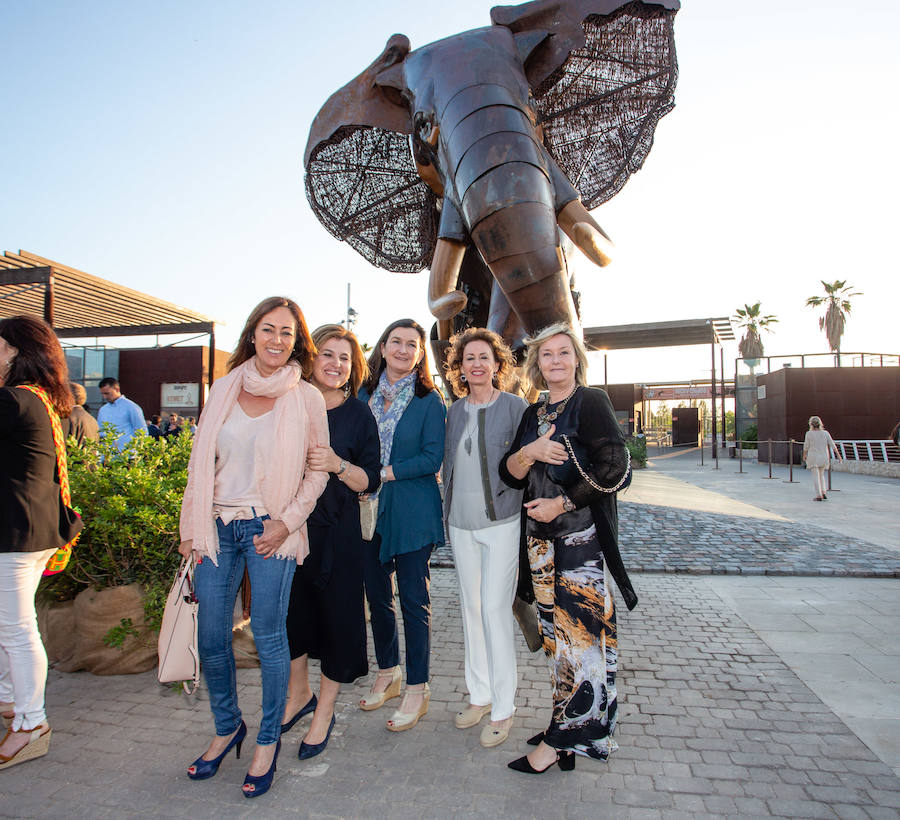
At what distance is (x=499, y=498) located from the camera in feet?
9.26

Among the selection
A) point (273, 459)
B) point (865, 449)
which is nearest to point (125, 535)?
point (273, 459)

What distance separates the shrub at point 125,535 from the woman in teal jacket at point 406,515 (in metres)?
1.20

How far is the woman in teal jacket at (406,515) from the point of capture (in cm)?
291

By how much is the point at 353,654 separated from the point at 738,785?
158cm

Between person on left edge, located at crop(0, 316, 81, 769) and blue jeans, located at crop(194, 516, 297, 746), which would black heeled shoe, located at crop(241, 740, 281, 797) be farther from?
person on left edge, located at crop(0, 316, 81, 769)

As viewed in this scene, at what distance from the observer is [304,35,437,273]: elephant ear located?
505 centimetres

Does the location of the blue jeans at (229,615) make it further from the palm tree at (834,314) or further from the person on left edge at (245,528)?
the palm tree at (834,314)

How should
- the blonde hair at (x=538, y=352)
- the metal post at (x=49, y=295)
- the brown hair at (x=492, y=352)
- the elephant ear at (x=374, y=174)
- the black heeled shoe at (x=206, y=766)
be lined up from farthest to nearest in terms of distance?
the metal post at (x=49, y=295) → the elephant ear at (x=374, y=174) → the brown hair at (x=492, y=352) → the blonde hair at (x=538, y=352) → the black heeled shoe at (x=206, y=766)

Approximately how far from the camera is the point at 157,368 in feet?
73.8

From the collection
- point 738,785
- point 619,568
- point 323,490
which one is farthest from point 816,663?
point 323,490

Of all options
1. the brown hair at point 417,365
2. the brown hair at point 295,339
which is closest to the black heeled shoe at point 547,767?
the brown hair at point 417,365

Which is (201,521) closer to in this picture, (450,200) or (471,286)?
(450,200)

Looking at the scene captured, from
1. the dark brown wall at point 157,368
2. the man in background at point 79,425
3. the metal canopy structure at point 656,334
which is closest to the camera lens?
the man in background at point 79,425

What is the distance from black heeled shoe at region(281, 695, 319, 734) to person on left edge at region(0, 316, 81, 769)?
0.97m
